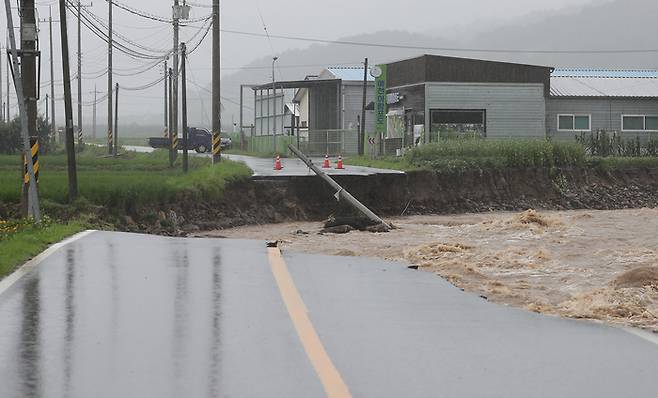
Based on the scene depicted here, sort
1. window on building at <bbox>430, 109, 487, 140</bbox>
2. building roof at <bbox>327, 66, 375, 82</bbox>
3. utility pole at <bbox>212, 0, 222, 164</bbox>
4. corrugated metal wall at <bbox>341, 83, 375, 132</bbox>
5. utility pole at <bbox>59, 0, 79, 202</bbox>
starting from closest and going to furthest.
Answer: utility pole at <bbox>59, 0, 79, 202</bbox>
utility pole at <bbox>212, 0, 222, 164</bbox>
window on building at <bbox>430, 109, 487, 140</bbox>
corrugated metal wall at <bbox>341, 83, 375, 132</bbox>
building roof at <bbox>327, 66, 375, 82</bbox>

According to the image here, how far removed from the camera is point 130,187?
28719mm

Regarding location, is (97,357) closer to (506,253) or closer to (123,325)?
(123,325)

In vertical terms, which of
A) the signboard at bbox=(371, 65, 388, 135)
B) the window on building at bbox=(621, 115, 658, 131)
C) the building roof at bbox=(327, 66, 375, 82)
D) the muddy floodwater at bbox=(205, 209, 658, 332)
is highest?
the building roof at bbox=(327, 66, 375, 82)

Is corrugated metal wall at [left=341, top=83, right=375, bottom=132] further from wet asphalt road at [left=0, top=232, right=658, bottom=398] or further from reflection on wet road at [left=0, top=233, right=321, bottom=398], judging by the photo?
wet asphalt road at [left=0, top=232, right=658, bottom=398]

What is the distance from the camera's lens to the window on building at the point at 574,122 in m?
56.4

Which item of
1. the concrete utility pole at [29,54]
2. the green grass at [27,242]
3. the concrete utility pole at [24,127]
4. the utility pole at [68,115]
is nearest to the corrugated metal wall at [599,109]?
the utility pole at [68,115]

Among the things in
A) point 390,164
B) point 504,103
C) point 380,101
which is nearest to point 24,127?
point 390,164

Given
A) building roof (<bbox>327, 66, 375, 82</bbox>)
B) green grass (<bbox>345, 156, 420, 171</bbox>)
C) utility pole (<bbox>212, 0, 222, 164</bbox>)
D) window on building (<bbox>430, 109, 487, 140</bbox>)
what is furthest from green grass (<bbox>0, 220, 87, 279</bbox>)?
building roof (<bbox>327, 66, 375, 82</bbox>)

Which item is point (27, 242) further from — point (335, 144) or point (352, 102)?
point (352, 102)

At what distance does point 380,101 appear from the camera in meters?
56.2

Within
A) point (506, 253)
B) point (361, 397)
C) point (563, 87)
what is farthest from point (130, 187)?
point (563, 87)

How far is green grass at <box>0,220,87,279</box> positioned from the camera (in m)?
13.0

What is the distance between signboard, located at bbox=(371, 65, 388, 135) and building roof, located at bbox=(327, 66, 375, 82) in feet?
45.0

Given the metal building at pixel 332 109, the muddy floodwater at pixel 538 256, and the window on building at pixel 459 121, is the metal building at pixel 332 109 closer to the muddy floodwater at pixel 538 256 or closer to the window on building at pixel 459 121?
the window on building at pixel 459 121
